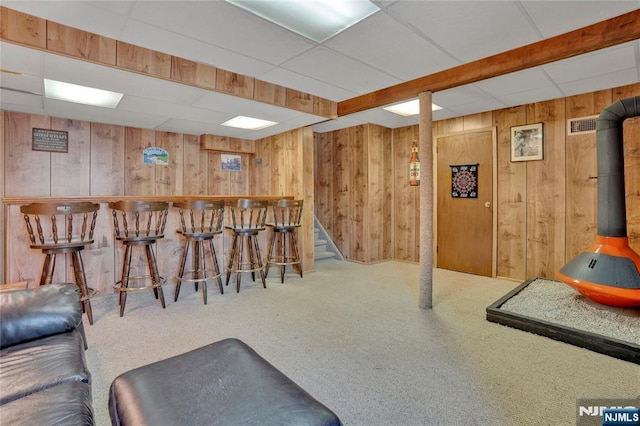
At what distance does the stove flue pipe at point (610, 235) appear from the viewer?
268 cm

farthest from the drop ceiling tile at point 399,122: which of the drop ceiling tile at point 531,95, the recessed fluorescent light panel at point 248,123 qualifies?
the recessed fluorescent light panel at point 248,123

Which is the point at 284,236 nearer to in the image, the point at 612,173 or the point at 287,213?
the point at 287,213

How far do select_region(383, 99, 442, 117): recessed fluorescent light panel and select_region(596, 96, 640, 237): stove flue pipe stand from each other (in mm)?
1822

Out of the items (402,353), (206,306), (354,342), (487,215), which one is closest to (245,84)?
(206,306)

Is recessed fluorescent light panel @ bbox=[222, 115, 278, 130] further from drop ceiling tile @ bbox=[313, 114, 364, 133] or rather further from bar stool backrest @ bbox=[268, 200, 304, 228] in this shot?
bar stool backrest @ bbox=[268, 200, 304, 228]

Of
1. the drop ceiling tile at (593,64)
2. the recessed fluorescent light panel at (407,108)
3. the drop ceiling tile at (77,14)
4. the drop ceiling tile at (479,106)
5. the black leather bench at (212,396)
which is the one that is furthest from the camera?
the recessed fluorescent light panel at (407,108)

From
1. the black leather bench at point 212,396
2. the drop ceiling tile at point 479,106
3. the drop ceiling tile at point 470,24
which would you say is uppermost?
the drop ceiling tile at point 479,106

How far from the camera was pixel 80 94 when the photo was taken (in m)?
3.43

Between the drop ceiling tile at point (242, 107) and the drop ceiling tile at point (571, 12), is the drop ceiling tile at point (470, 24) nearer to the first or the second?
the drop ceiling tile at point (571, 12)

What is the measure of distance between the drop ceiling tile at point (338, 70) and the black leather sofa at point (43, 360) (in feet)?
8.01

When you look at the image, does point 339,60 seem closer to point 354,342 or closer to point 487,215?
point 354,342

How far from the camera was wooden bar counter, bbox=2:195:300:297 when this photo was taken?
2.77 metres

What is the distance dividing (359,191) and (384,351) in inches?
137

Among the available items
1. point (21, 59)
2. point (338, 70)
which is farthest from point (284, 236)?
point (21, 59)
